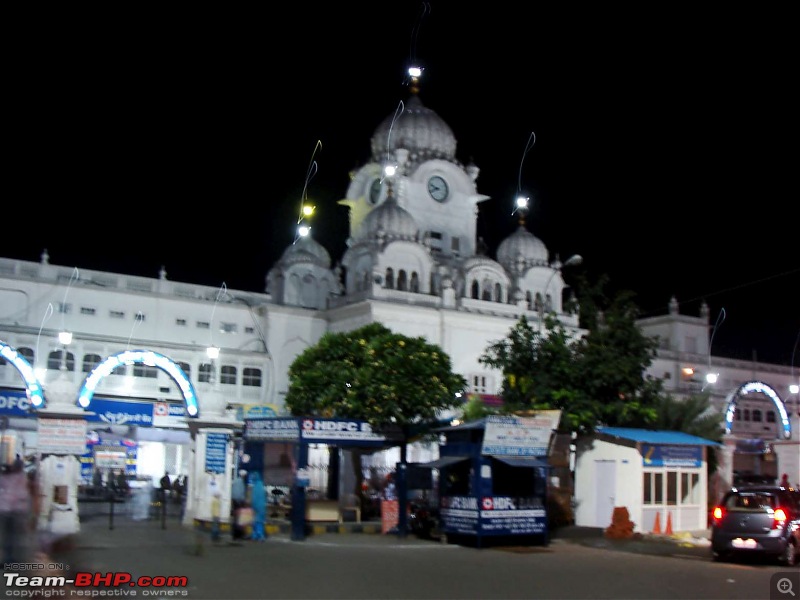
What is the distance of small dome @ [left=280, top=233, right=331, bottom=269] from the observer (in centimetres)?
4766

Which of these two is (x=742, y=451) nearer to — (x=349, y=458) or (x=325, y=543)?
(x=349, y=458)

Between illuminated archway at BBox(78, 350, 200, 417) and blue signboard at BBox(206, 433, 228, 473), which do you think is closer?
blue signboard at BBox(206, 433, 228, 473)

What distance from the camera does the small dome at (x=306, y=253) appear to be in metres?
47.7

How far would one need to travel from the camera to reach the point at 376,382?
1048 inches

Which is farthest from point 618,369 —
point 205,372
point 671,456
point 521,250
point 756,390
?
point 521,250

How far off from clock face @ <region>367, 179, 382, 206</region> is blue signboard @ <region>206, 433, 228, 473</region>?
29379mm

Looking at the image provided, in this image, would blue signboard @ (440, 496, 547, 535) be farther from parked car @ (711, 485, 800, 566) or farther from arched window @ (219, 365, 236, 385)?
arched window @ (219, 365, 236, 385)

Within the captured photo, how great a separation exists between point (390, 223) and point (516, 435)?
26.9 meters

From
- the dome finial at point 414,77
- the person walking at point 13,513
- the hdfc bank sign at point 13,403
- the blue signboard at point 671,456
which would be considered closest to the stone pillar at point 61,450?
the person walking at point 13,513

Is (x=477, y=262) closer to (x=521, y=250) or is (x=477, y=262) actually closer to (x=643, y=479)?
(x=521, y=250)

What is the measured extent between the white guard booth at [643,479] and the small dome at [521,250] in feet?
90.4

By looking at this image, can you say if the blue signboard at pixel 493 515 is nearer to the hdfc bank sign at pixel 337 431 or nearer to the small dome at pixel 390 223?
the hdfc bank sign at pixel 337 431

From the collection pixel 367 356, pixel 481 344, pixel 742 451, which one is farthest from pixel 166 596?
pixel 742 451

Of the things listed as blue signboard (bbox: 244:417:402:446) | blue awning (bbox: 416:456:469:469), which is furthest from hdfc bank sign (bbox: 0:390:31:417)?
blue awning (bbox: 416:456:469:469)
